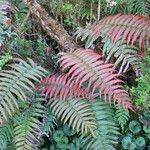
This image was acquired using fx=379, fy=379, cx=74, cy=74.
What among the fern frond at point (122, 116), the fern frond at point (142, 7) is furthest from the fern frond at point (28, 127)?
the fern frond at point (142, 7)

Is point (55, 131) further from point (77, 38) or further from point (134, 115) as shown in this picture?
point (77, 38)

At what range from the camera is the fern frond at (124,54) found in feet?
11.3

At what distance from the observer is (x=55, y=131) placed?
350 centimetres

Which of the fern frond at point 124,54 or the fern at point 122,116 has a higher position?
the fern frond at point 124,54

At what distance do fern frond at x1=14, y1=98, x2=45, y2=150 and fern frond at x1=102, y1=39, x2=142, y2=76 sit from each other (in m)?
0.78

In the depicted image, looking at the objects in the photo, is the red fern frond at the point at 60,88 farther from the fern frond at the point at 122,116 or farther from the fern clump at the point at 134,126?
the fern clump at the point at 134,126

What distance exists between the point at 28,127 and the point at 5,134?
0.74ft

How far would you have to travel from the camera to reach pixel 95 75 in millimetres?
3242

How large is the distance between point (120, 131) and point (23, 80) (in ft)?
3.19

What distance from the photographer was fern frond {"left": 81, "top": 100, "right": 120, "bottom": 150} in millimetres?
3156

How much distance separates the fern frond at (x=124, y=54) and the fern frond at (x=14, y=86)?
2.20 feet

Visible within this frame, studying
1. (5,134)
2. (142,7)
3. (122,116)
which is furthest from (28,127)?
(142,7)

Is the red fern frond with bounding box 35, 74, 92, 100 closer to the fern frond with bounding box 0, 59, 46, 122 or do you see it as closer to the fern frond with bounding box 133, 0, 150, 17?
the fern frond with bounding box 0, 59, 46, 122

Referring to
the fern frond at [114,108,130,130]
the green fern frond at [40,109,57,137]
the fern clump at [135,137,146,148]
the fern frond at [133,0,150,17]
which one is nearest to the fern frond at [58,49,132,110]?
the fern frond at [114,108,130,130]
